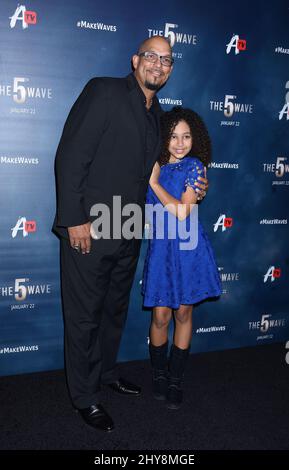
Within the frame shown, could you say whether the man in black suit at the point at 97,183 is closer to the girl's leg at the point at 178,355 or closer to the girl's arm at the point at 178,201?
the girl's arm at the point at 178,201

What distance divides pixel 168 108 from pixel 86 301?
1388 millimetres

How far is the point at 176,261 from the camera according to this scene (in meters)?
2.35

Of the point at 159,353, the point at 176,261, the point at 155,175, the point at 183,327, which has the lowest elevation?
the point at 159,353

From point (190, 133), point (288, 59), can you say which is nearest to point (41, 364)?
point (190, 133)

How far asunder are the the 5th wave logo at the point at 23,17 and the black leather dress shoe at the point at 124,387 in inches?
81.5

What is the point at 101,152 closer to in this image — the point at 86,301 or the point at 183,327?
the point at 86,301

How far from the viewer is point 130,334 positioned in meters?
3.03

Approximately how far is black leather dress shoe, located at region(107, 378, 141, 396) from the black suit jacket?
3.29 feet

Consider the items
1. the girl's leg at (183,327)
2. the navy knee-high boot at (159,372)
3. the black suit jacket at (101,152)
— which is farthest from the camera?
the navy knee-high boot at (159,372)

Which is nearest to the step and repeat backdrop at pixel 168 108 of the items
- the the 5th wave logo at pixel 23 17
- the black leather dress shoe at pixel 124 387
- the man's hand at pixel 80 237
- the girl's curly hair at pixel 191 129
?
the the 5th wave logo at pixel 23 17

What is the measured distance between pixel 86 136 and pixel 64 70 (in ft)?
2.69

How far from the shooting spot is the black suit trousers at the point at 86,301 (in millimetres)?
2158

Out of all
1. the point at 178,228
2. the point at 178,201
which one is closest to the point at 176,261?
the point at 178,228
